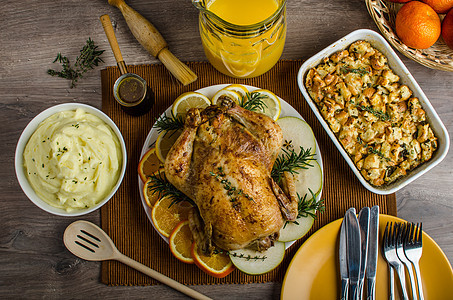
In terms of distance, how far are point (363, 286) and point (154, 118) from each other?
1.59m

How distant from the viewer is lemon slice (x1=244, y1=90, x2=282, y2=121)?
6.79ft

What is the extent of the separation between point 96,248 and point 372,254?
1614mm

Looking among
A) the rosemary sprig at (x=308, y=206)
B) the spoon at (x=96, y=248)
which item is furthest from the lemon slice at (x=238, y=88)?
the spoon at (x=96, y=248)

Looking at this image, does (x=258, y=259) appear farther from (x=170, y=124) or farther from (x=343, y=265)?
(x=170, y=124)

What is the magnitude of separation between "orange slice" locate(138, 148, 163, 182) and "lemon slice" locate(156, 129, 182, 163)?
0.08m

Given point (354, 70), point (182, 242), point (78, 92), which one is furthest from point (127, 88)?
point (354, 70)

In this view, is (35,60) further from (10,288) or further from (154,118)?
(10,288)

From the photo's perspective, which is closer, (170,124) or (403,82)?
(170,124)

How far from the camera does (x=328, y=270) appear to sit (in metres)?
2.12

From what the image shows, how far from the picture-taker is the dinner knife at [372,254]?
6.77 ft

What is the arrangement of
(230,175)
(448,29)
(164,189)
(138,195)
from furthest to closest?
(138,195) → (448,29) → (164,189) → (230,175)

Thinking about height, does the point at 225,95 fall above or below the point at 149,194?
above

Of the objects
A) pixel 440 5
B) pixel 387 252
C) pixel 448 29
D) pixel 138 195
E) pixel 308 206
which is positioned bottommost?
pixel 387 252

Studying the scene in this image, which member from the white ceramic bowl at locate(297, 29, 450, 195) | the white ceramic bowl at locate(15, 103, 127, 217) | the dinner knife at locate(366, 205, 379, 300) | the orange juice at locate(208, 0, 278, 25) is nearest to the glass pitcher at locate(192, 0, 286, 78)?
the orange juice at locate(208, 0, 278, 25)
